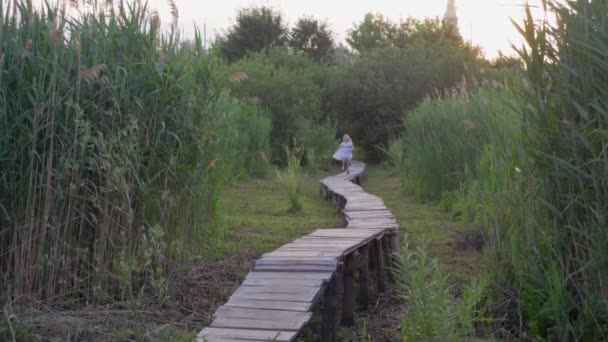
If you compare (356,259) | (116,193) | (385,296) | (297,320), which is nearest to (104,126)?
(116,193)

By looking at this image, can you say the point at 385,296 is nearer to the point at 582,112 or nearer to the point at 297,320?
the point at 297,320

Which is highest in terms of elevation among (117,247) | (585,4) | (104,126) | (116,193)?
(585,4)

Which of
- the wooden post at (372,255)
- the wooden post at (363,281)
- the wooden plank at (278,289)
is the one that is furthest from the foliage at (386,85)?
the wooden plank at (278,289)

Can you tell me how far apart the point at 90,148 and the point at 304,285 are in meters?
1.61

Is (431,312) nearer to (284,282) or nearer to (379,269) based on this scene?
(284,282)

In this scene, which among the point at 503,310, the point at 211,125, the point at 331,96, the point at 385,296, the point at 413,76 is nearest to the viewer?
the point at 503,310

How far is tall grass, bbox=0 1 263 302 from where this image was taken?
438 centimetres

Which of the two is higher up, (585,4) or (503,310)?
(585,4)

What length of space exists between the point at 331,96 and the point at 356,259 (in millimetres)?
18518

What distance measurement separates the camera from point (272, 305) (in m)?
4.27

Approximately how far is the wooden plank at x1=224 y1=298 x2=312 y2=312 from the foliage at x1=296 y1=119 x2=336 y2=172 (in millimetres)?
14159

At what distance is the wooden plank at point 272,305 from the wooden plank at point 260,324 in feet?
0.63

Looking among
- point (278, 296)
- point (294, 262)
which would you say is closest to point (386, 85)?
point (294, 262)

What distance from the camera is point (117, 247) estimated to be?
4.73 meters
